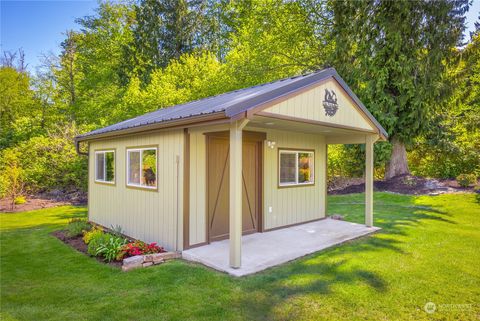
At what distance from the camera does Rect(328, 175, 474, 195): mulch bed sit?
11.7 metres

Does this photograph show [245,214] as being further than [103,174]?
No

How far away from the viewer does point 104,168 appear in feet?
27.8

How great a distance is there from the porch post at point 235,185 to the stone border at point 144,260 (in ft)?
4.26

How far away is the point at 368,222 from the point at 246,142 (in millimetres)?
3634

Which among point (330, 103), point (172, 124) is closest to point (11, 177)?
point (172, 124)

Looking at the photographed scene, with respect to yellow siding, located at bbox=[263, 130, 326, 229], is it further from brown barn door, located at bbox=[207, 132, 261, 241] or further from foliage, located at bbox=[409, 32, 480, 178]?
foliage, located at bbox=[409, 32, 480, 178]

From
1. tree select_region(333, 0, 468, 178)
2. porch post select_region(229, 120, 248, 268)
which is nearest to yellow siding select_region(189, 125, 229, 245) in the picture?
porch post select_region(229, 120, 248, 268)

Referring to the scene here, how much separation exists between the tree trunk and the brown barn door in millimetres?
9110

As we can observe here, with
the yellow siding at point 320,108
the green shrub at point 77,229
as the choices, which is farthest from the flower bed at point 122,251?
the yellow siding at point 320,108

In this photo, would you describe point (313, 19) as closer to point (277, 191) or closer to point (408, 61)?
point (408, 61)

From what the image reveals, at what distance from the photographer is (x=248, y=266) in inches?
185

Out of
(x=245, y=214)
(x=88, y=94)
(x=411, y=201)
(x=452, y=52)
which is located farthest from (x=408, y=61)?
(x=88, y=94)

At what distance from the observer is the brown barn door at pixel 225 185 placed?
6023 mm

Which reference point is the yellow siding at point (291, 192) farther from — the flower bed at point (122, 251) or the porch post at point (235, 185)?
the flower bed at point (122, 251)
